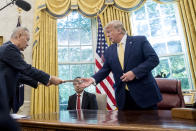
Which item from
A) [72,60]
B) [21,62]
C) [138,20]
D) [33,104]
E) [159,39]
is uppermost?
[138,20]

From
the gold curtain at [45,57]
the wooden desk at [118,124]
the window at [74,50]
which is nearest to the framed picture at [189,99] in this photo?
the window at [74,50]

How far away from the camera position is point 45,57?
383 cm

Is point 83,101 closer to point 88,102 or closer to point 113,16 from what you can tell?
point 88,102

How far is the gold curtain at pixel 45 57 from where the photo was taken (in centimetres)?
357

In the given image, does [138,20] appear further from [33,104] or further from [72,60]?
[33,104]

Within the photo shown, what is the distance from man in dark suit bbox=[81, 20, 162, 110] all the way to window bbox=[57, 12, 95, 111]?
2.20 metres

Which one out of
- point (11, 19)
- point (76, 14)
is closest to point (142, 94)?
point (76, 14)

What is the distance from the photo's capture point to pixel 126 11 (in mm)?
4062

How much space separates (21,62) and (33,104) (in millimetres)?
1990

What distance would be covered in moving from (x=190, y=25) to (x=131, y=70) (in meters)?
2.69

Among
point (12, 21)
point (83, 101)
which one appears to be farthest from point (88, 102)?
point (12, 21)

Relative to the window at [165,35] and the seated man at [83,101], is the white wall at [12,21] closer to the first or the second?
the seated man at [83,101]

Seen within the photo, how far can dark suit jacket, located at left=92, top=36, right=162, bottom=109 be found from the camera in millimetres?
1566

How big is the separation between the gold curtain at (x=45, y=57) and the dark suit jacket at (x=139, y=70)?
7.14ft
